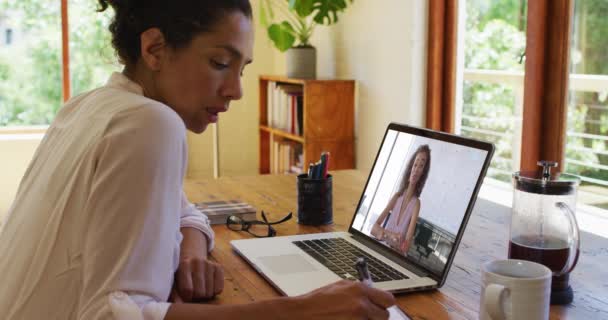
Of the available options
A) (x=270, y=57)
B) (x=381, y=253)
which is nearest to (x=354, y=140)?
(x=270, y=57)

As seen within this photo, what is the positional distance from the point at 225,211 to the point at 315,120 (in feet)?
6.90

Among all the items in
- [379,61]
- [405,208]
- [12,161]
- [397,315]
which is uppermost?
[379,61]

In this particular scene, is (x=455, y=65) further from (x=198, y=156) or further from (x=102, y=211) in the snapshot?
(x=102, y=211)

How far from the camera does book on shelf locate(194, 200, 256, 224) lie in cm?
162

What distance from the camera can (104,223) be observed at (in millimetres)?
832

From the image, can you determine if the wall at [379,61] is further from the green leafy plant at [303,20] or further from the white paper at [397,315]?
the white paper at [397,315]

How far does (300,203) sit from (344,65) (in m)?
2.42

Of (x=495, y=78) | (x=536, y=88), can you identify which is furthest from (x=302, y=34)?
(x=536, y=88)

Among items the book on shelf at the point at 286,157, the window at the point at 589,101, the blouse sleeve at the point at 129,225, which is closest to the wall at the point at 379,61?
the book on shelf at the point at 286,157

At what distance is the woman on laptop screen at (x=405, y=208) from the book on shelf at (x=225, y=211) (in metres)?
0.36

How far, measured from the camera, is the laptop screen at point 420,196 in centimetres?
116

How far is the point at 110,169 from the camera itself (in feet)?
2.77

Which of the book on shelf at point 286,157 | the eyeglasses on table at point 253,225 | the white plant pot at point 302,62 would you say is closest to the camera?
the eyeglasses on table at point 253,225

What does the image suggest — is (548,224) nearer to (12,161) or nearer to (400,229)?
(400,229)
